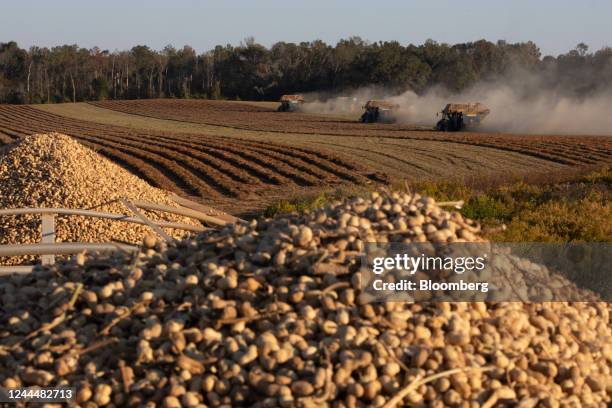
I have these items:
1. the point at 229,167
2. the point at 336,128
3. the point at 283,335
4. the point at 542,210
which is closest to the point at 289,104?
the point at 336,128

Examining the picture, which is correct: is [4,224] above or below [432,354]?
below

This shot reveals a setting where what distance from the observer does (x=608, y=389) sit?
3.77 meters

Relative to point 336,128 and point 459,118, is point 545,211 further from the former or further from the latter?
→ point 336,128

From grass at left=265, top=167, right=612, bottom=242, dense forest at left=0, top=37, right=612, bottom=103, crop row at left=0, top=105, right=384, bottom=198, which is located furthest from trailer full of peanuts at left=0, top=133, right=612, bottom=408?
dense forest at left=0, top=37, right=612, bottom=103

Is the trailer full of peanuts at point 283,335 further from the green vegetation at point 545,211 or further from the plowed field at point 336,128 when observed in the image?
the plowed field at point 336,128

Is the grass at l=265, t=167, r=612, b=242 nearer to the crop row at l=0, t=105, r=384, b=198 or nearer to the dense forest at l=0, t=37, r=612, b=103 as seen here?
the crop row at l=0, t=105, r=384, b=198

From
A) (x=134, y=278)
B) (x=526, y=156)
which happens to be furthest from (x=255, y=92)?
(x=134, y=278)

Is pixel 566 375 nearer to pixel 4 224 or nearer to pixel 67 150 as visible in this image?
pixel 4 224

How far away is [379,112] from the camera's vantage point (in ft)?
155

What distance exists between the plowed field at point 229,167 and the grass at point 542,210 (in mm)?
4838

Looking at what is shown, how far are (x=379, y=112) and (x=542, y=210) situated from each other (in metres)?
Answer: 36.6

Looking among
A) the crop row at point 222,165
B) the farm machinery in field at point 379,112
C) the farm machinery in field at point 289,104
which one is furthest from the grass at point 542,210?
the farm machinery in field at point 289,104

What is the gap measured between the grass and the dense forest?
129ft

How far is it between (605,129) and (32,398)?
40.7 m
